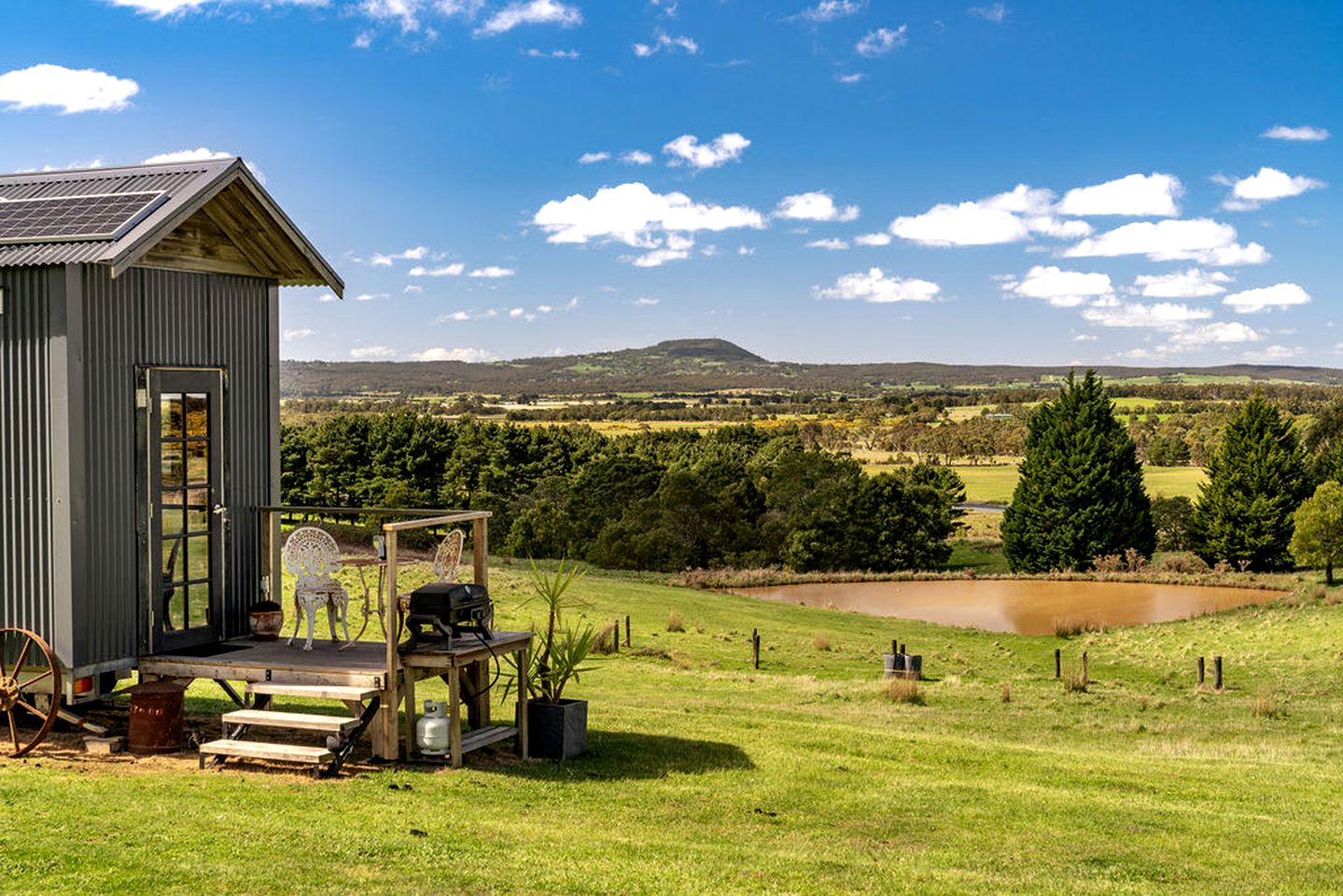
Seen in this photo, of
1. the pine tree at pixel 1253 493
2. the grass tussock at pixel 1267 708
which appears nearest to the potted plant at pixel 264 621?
the grass tussock at pixel 1267 708

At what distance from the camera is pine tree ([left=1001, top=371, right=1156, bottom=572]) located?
59.8 m

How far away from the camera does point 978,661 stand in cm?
2744

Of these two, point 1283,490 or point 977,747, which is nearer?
point 977,747

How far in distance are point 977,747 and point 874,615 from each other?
83.7 feet

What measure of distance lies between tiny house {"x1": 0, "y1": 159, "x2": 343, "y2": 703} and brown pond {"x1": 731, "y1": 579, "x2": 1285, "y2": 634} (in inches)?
1197

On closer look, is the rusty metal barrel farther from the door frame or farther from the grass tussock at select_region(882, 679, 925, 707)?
the grass tussock at select_region(882, 679, 925, 707)

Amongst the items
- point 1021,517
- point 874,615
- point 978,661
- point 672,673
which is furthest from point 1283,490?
point 672,673

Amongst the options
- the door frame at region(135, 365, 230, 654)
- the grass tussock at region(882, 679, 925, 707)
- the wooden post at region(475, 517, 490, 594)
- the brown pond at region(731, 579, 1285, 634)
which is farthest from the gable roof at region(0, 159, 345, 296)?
the brown pond at region(731, 579, 1285, 634)

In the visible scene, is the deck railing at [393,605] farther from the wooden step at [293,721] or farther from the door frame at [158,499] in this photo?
the door frame at [158,499]

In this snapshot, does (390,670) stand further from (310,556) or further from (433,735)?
(310,556)

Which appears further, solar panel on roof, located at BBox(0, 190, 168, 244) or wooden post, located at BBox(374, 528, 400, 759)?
solar panel on roof, located at BBox(0, 190, 168, 244)

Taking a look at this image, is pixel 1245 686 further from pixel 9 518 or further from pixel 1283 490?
pixel 1283 490

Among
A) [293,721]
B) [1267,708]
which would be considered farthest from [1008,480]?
[293,721]

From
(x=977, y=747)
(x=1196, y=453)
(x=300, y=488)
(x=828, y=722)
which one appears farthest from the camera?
(x=1196, y=453)
